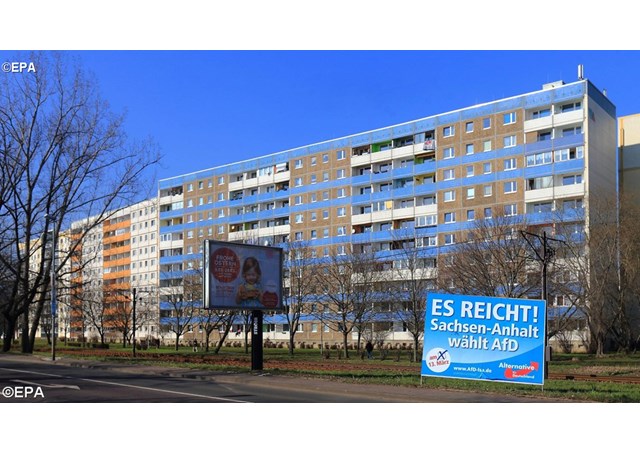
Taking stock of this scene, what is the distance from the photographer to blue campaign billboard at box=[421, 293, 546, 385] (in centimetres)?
1984

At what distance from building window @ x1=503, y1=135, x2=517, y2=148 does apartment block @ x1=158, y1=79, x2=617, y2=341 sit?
0.37ft

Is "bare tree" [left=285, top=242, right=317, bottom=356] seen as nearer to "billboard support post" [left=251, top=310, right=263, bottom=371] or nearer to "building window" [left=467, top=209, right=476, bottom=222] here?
"building window" [left=467, top=209, right=476, bottom=222]

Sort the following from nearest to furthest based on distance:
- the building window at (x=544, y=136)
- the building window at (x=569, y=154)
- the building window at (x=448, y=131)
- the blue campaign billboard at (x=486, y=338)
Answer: the blue campaign billboard at (x=486, y=338), the building window at (x=569, y=154), the building window at (x=544, y=136), the building window at (x=448, y=131)

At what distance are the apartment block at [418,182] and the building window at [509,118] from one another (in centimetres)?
11

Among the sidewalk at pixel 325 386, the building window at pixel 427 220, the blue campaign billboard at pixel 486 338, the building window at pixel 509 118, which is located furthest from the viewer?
the building window at pixel 427 220

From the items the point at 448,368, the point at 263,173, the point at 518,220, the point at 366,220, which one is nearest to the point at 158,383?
the point at 448,368

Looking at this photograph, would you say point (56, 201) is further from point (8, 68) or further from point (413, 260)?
point (413, 260)

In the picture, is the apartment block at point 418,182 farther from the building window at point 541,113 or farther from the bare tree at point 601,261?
the bare tree at point 601,261

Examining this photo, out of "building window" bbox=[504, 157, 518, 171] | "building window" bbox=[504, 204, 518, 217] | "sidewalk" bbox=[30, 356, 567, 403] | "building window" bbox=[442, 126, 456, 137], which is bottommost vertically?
"sidewalk" bbox=[30, 356, 567, 403]

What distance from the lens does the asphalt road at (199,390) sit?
18.0 meters

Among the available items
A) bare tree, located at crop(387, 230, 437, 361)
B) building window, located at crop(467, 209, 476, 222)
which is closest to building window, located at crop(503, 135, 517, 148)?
building window, located at crop(467, 209, 476, 222)

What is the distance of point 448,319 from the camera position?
20484 millimetres

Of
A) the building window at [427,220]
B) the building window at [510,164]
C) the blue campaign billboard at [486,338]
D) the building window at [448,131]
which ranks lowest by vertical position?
the blue campaign billboard at [486,338]

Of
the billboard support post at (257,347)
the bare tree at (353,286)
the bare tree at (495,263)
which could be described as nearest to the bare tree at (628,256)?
the bare tree at (495,263)
